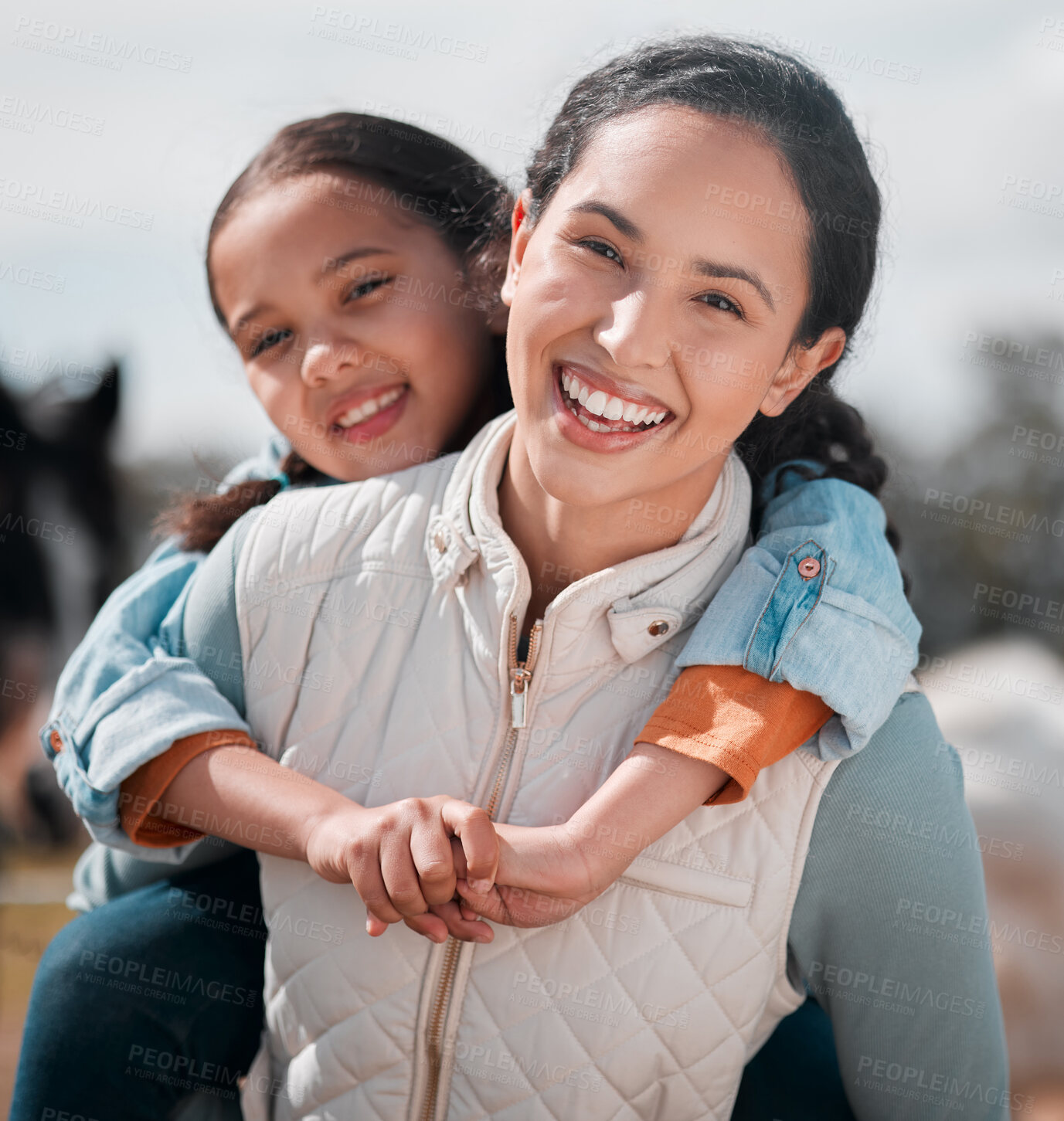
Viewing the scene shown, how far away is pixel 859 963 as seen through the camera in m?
1.40

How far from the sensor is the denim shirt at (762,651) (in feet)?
4.30

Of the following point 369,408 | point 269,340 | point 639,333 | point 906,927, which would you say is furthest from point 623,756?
point 269,340

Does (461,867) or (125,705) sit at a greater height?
(125,705)

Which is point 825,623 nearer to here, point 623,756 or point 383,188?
point 623,756

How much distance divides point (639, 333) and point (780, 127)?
1.16 feet

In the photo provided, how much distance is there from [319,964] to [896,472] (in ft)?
4.48

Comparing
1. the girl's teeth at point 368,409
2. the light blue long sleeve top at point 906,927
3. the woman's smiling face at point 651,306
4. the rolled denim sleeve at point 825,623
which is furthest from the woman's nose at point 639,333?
the girl's teeth at point 368,409

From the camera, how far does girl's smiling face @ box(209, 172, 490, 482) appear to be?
1.87 m

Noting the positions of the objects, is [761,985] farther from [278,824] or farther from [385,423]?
[385,423]

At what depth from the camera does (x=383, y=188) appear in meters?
1.94

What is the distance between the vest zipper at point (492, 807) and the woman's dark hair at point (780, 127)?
598mm

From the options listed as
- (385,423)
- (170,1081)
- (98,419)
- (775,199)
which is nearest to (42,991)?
(170,1081)

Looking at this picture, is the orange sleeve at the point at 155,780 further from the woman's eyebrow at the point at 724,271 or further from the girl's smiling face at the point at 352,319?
the woman's eyebrow at the point at 724,271

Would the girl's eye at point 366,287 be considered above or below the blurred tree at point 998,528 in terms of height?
below
